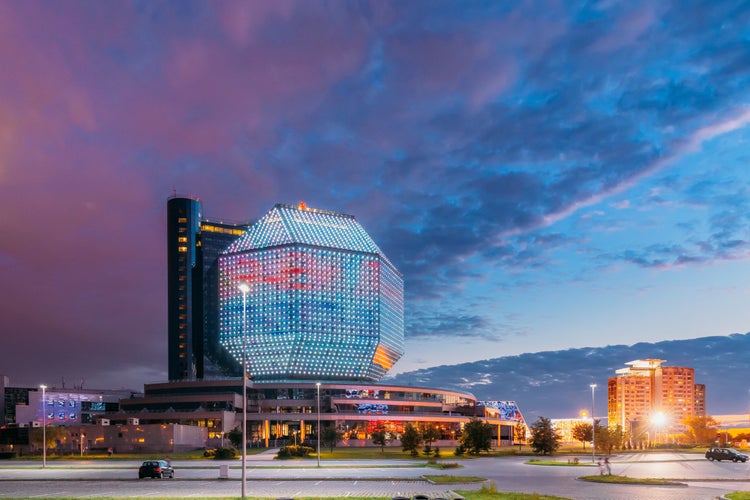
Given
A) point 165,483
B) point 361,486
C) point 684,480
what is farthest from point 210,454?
point 684,480

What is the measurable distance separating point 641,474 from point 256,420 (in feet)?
431

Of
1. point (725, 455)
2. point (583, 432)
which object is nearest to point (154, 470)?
point (725, 455)

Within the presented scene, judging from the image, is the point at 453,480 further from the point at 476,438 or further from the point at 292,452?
the point at 292,452

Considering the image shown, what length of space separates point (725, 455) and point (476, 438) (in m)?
29.7

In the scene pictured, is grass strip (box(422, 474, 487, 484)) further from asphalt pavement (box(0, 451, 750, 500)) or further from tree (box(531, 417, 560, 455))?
tree (box(531, 417, 560, 455))

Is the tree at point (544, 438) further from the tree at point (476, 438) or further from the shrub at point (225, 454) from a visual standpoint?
the shrub at point (225, 454)

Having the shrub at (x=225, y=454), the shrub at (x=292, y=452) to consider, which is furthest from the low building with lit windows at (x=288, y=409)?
the shrub at (x=225, y=454)

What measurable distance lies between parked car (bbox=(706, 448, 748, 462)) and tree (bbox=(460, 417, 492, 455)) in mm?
27101

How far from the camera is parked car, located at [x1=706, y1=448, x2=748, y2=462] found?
7662 cm

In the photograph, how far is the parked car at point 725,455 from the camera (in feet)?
251

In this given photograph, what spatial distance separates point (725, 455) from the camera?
77375 millimetres

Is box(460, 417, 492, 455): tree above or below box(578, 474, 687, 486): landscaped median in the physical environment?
below

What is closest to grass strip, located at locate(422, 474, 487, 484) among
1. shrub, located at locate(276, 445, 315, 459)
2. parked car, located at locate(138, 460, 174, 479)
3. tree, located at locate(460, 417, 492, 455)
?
parked car, located at locate(138, 460, 174, 479)

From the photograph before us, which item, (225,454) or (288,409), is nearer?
(225,454)
